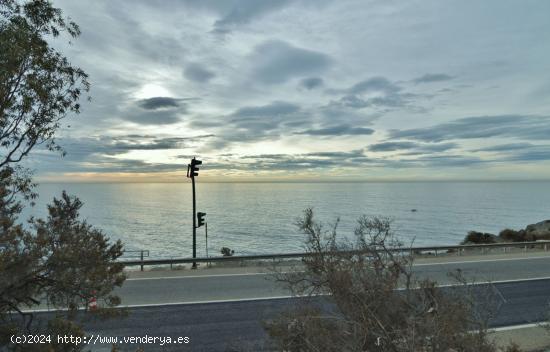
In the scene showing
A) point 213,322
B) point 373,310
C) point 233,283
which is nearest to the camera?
point 373,310

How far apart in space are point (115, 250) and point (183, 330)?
106 inches

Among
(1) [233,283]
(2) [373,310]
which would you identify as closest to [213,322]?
(1) [233,283]

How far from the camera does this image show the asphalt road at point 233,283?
12633 mm

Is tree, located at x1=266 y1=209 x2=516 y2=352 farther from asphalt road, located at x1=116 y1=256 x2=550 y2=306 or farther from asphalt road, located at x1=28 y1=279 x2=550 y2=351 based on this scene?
asphalt road, located at x1=116 y1=256 x2=550 y2=306

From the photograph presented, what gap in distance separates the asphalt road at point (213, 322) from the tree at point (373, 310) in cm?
208

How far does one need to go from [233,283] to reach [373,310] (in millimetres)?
9434

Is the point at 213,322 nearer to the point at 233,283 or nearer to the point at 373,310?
the point at 233,283

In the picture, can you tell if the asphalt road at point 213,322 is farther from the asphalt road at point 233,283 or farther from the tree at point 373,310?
the tree at point 373,310

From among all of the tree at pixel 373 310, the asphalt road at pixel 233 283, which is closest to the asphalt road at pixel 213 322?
the asphalt road at pixel 233 283

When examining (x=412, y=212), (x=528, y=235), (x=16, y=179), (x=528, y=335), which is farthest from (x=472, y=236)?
(x=412, y=212)

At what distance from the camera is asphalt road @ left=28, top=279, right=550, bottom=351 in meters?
8.88

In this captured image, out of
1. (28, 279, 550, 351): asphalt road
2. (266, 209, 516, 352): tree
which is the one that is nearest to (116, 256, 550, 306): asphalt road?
(28, 279, 550, 351): asphalt road

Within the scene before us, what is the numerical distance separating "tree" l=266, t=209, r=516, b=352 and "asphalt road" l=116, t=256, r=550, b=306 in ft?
14.0

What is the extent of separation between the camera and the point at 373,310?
5.94 meters
